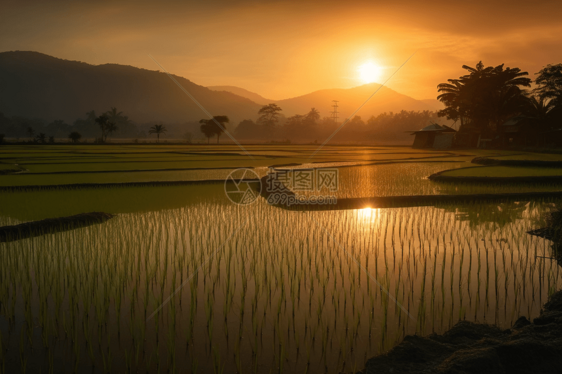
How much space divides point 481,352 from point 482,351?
0.01m

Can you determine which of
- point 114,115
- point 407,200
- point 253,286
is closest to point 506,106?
point 407,200

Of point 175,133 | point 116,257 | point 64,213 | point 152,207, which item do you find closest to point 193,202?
point 152,207

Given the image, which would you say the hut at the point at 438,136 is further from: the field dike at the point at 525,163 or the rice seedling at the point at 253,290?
the rice seedling at the point at 253,290

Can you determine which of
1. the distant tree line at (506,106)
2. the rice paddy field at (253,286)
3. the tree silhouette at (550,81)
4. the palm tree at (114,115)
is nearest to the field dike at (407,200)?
the rice paddy field at (253,286)

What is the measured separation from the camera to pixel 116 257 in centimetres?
497

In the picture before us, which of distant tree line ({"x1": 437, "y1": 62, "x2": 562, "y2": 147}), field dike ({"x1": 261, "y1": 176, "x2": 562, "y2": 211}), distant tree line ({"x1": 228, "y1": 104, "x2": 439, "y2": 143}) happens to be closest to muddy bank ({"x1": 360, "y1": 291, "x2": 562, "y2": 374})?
field dike ({"x1": 261, "y1": 176, "x2": 562, "y2": 211})

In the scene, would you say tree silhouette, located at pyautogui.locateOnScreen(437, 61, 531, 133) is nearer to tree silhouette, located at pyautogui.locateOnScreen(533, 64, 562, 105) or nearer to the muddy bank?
tree silhouette, located at pyautogui.locateOnScreen(533, 64, 562, 105)

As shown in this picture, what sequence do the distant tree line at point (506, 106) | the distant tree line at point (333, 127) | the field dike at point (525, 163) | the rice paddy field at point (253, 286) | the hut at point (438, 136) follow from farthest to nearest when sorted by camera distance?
the distant tree line at point (333, 127)
the hut at point (438, 136)
the distant tree line at point (506, 106)
the field dike at point (525, 163)
the rice paddy field at point (253, 286)

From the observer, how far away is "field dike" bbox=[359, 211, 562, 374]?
224cm

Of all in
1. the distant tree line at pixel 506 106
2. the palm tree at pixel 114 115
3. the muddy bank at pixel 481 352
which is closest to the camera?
the muddy bank at pixel 481 352

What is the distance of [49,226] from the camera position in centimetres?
656

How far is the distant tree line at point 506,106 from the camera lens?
31969 millimetres

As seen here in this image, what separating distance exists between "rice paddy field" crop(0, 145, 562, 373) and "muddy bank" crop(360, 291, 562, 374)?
12.8 inches

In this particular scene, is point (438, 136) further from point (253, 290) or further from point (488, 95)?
point (253, 290)
